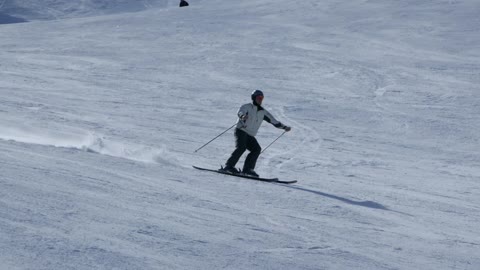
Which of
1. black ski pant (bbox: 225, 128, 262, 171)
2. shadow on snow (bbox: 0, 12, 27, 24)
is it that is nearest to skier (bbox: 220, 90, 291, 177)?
black ski pant (bbox: 225, 128, 262, 171)

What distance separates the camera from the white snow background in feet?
21.5

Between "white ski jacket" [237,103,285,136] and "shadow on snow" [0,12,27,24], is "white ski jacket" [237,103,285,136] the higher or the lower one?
the higher one

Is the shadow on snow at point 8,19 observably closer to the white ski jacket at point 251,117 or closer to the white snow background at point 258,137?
the white snow background at point 258,137

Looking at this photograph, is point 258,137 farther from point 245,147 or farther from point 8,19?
point 8,19

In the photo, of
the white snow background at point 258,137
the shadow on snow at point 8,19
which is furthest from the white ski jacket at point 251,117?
the shadow on snow at point 8,19

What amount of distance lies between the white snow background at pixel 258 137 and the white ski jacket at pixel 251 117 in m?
0.79

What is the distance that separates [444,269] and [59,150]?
5758 mm

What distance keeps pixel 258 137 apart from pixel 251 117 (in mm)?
5120

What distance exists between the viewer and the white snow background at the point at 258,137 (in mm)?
6562

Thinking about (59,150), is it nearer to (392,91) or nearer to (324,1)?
(392,91)

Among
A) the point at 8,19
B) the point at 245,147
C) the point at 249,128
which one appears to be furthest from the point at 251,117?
the point at 8,19

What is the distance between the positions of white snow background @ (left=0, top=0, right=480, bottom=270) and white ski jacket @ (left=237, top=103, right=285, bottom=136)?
792mm

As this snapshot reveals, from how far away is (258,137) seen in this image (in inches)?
619

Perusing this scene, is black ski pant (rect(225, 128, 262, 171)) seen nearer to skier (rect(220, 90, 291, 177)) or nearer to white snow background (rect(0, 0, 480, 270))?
skier (rect(220, 90, 291, 177))
